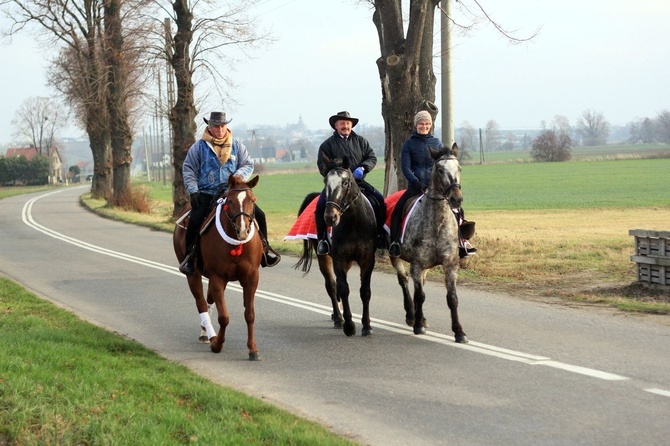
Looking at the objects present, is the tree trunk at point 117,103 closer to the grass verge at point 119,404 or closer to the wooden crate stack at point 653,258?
the wooden crate stack at point 653,258

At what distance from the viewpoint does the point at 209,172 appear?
10.4 metres

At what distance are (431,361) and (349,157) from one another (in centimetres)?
296

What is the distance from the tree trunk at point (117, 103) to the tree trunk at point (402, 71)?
24.4 m

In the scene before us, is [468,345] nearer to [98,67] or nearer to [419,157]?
[419,157]

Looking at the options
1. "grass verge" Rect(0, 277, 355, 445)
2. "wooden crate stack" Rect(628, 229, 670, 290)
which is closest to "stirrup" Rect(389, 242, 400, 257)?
"grass verge" Rect(0, 277, 355, 445)

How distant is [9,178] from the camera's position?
127 metres

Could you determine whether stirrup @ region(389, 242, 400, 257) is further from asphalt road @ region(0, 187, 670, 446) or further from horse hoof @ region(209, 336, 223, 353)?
horse hoof @ region(209, 336, 223, 353)

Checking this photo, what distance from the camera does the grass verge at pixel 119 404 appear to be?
6410 millimetres

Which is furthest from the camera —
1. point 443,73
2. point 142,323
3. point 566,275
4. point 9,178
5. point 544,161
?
point 9,178

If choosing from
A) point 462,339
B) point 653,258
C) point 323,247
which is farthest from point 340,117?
point 653,258

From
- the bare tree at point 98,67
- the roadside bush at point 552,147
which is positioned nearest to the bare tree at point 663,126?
the roadside bush at point 552,147

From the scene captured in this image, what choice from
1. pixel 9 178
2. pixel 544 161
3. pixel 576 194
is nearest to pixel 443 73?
pixel 576 194

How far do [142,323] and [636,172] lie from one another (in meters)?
69.5

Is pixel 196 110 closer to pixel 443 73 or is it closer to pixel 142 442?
pixel 443 73
